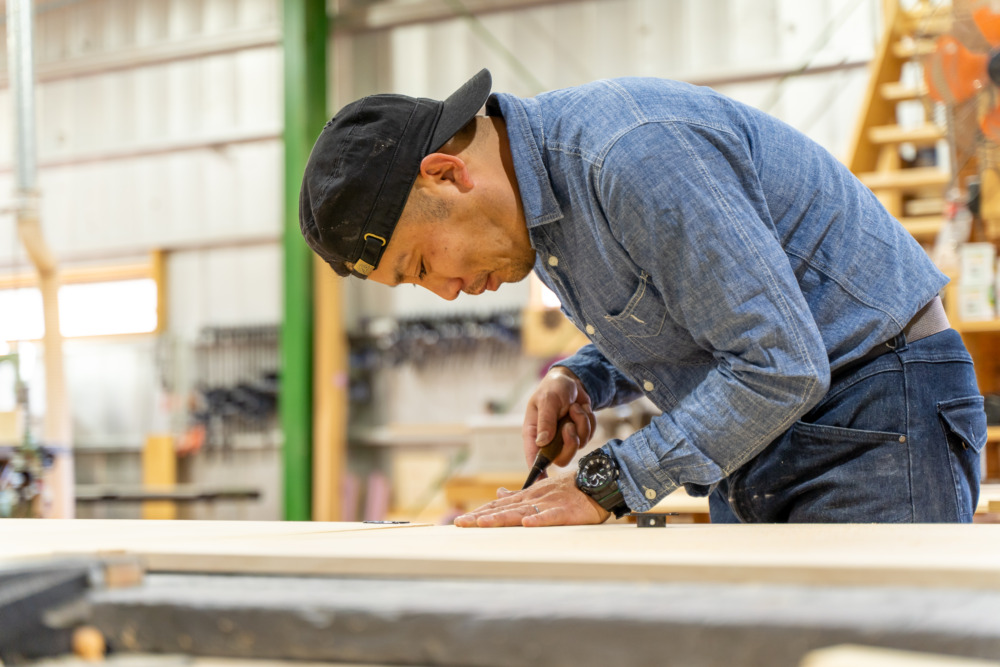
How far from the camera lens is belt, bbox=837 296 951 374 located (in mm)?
1328

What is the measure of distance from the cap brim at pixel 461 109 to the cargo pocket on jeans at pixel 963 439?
2.63ft

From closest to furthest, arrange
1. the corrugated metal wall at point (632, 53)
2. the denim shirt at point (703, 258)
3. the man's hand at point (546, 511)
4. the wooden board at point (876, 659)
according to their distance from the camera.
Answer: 1. the wooden board at point (876, 659)
2. the denim shirt at point (703, 258)
3. the man's hand at point (546, 511)
4. the corrugated metal wall at point (632, 53)

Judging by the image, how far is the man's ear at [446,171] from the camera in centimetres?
134

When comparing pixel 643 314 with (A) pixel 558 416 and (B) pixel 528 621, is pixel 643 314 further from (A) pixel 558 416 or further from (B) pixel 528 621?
(B) pixel 528 621

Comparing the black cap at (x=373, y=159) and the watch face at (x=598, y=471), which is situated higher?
the black cap at (x=373, y=159)

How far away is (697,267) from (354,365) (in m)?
5.98

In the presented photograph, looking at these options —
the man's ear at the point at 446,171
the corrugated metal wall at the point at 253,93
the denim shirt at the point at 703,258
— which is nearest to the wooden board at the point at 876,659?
the denim shirt at the point at 703,258

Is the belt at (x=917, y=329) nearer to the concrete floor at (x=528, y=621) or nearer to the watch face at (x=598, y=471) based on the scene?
the watch face at (x=598, y=471)

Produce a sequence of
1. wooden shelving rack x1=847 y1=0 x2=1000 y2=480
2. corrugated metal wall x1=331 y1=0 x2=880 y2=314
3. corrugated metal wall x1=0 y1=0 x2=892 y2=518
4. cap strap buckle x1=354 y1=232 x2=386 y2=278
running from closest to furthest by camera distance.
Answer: cap strap buckle x1=354 y1=232 x2=386 y2=278
wooden shelving rack x1=847 y1=0 x2=1000 y2=480
corrugated metal wall x1=331 y1=0 x2=880 y2=314
corrugated metal wall x1=0 y1=0 x2=892 y2=518

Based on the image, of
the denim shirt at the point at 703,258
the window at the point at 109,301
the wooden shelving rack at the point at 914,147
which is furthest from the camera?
the window at the point at 109,301

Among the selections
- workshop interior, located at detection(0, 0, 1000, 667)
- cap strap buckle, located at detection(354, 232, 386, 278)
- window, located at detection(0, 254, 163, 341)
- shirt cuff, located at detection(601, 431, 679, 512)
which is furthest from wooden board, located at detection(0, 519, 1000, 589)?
window, located at detection(0, 254, 163, 341)

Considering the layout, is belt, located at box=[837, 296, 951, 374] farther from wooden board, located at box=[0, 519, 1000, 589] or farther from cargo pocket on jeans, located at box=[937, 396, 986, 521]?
wooden board, located at box=[0, 519, 1000, 589]

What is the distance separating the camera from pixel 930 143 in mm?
4527

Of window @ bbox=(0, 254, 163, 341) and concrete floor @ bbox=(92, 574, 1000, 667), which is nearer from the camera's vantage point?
concrete floor @ bbox=(92, 574, 1000, 667)
